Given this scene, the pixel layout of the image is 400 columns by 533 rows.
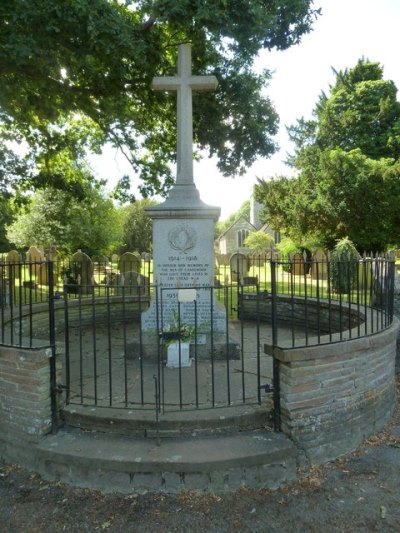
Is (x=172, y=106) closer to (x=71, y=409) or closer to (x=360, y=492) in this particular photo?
(x=71, y=409)

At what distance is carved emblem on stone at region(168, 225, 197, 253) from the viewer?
19.4 ft

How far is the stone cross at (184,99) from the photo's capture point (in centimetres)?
623

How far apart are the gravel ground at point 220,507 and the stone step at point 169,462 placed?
8 centimetres

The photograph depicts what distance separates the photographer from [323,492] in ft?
10.5

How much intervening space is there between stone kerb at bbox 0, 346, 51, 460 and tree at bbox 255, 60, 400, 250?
72.2 feet

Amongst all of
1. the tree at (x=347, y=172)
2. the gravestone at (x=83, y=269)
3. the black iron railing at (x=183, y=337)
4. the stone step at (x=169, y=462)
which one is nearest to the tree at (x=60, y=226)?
the tree at (x=347, y=172)

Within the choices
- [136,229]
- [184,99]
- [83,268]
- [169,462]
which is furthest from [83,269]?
[136,229]

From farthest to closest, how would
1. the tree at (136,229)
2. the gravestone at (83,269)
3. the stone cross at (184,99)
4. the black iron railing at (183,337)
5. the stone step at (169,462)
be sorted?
the tree at (136,229), the gravestone at (83,269), the stone cross at (184,99), the black iron railing at (183,337), the stone step at (169,462)

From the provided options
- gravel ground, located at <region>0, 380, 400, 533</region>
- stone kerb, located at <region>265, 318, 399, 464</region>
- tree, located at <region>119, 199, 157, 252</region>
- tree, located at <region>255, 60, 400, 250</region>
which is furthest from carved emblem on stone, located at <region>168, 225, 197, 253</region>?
tree, located at <region>119, 199, 157, 252</region>

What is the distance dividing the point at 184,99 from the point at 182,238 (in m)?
2.30

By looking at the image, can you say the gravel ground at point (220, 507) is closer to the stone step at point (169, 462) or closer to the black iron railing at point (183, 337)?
the stone step at point (169, 462)

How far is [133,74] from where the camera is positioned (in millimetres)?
9617

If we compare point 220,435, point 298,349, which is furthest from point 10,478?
point 298,349

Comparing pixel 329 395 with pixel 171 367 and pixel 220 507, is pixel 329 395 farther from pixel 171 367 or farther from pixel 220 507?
pixel 171 367
